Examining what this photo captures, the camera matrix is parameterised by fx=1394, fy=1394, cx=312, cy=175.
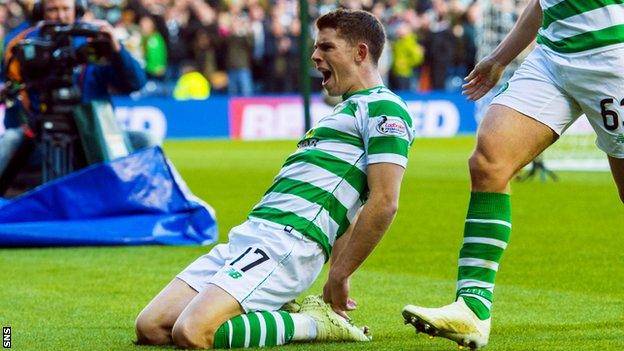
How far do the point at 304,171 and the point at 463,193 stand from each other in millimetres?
8700

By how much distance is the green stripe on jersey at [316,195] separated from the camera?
5391 millimetres

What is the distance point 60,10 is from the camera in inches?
394

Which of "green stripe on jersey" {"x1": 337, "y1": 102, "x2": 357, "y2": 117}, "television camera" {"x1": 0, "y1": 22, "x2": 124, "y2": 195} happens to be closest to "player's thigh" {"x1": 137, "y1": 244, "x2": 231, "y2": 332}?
"green stripe on jersey" {"x1": 337, "y1": 102, "x2": 357, "y2": 117}

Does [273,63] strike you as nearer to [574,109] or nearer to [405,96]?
[405,96]

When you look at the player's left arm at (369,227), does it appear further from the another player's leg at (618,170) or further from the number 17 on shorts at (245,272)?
the another player's leg at (618,170)

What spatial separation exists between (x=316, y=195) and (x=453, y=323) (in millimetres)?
792

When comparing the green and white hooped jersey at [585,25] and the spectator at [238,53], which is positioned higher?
the green and white hooped jersey at [585,25]

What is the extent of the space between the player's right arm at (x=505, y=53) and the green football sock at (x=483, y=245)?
0.66 metres

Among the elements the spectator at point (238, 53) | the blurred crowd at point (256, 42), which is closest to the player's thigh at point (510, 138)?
the blurred crowd at point (256, 42)

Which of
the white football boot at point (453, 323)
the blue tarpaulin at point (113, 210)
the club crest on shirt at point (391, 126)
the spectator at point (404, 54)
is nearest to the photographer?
the white football boot at point (453, 323)

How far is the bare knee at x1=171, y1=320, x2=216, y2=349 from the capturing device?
202 inches

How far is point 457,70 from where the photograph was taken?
2992cm

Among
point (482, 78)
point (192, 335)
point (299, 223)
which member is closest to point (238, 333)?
point (192, 335)

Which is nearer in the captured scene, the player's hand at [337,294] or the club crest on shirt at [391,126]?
the player's hand at [337,294]
